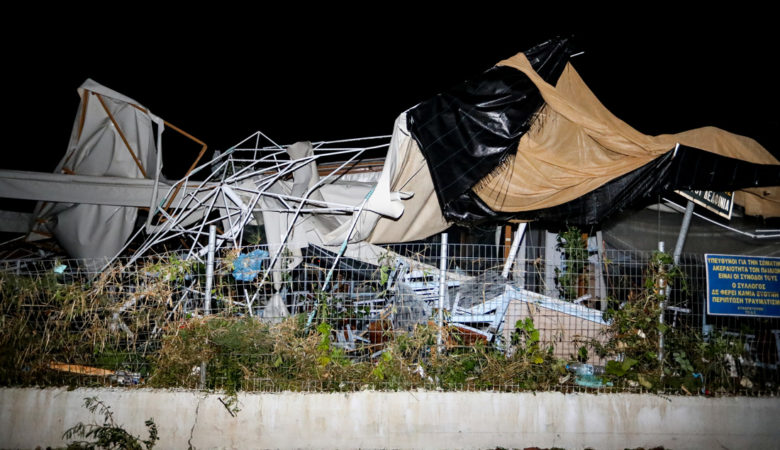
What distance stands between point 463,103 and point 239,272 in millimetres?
2964

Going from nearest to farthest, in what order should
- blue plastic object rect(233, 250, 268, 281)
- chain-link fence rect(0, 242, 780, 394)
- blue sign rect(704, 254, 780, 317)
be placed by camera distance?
chain-link fence rect(0, 242, 780, 394)
blue plastic object rect(233, 250, 268, 281)
blue sign rect(704, 254, 780, 317)

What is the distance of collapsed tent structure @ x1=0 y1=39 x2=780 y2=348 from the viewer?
16.1ft

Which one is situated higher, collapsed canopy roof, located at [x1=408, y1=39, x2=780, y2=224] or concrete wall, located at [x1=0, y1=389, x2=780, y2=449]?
collapsed canopy roof, located at [x1=408, y1=39, x2=780, y2=224]

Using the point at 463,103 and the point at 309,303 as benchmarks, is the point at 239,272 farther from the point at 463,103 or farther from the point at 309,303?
the point at 463,103

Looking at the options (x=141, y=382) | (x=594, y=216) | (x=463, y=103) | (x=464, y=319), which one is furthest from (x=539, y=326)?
(x=141, y=382)

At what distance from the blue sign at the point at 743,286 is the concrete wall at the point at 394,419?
43.0 inches

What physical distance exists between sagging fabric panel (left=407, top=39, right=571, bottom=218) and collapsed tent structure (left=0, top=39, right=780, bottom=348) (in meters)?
0.01

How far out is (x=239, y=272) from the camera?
4.79 m

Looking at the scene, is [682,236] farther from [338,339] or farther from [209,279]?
[209,279]

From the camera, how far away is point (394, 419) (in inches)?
178

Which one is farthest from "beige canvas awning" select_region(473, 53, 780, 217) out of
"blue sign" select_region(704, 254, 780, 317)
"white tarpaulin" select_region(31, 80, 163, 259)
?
"white tarpaulin" select_region(31, 80, 163, 259)

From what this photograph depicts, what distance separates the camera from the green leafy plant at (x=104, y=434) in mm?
4406

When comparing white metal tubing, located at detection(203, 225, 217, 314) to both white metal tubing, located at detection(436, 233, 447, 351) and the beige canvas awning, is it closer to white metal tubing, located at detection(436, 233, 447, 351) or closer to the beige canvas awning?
white metal tubing, located at detection(436, 233, 447, 351)

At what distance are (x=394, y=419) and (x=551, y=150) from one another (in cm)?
350
